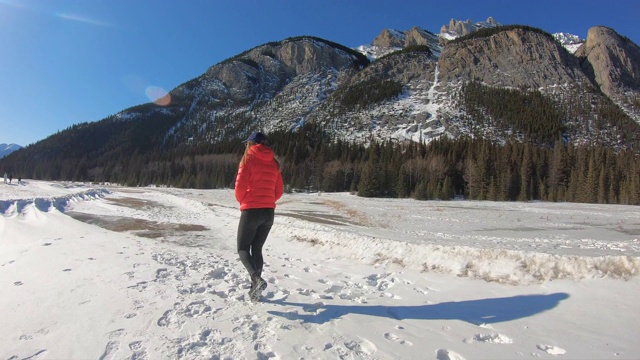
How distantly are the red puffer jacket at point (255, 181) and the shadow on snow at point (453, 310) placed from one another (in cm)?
164

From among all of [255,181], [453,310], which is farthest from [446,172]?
[255,181]

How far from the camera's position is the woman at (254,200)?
5.33 meters

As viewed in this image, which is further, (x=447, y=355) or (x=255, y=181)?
(x=255, y=181)

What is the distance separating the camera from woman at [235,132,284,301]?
533 centimetres

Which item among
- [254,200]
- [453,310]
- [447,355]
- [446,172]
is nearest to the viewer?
[447,355]

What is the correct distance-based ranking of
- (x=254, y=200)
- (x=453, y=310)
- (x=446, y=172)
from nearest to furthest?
(x=453, y=310) → (x=254, y=200) → (x=446, y=172)

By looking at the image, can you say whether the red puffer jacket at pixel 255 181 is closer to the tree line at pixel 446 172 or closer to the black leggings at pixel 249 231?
the black leggings at pixel 249 231

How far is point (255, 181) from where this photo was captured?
211 inches

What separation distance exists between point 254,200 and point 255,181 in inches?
11.9

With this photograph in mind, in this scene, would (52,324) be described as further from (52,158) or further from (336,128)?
(52,158)

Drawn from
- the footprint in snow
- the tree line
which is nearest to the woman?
the footprint in snow

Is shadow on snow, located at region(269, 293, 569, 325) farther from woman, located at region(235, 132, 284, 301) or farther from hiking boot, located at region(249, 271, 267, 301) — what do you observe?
woman, located at region(235, 132, 284, 301)

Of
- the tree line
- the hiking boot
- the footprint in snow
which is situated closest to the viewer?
the footprint in snow

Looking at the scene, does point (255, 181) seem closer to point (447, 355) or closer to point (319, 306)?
point (319, 306)
